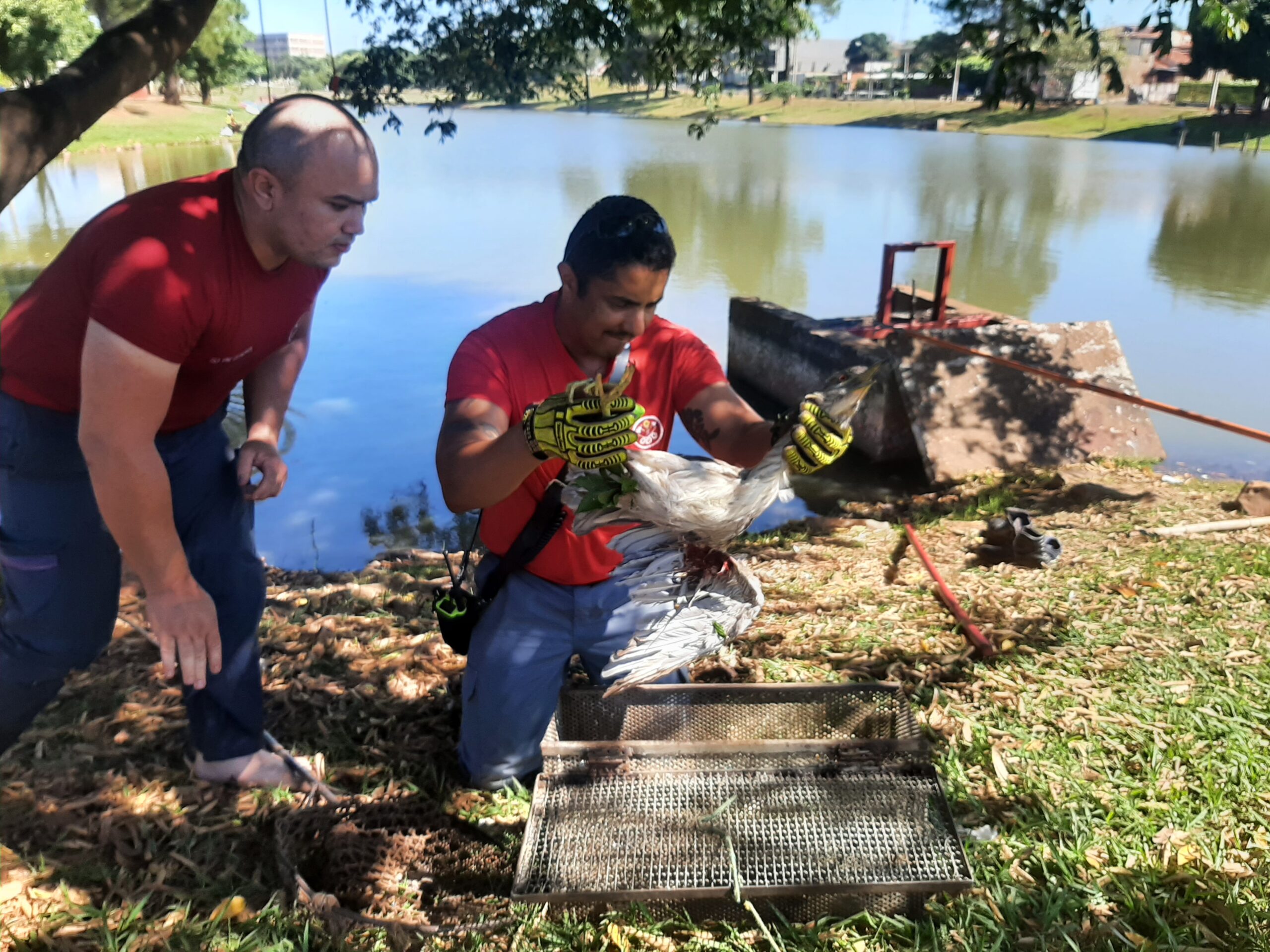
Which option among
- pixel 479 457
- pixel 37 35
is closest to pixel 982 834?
pixel 479 457

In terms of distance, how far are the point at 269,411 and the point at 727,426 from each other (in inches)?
62.9

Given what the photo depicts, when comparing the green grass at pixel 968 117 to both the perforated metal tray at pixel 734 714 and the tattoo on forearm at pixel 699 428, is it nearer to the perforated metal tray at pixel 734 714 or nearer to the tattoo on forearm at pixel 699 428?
the tattoo on forearm at pixel 699 428

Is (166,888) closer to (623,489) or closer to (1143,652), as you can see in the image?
(623,489)

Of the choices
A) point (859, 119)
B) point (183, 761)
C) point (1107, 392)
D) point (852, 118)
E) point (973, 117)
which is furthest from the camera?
point (852, 118)

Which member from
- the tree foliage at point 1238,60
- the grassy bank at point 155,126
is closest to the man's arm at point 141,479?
the tree foliage at point 1238,60

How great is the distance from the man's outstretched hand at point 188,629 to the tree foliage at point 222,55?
72.9 feet

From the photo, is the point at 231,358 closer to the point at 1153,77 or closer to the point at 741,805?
the point at 741,805

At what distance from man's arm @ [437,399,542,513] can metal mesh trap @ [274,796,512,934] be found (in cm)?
113

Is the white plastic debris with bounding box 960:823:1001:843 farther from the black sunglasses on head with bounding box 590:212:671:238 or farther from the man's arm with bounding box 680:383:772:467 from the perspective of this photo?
the black sunglasses on head with bounding box 590:212:671:238

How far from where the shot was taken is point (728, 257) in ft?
65.7

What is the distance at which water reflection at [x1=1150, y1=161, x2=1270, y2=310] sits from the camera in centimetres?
1688

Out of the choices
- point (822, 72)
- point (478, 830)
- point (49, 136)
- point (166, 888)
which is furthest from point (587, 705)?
point (822, 72)

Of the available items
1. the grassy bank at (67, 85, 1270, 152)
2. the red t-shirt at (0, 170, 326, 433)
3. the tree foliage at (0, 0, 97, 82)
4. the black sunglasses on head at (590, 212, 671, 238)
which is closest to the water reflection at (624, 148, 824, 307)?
the grassy bank at (67, 85, 1270, 152)

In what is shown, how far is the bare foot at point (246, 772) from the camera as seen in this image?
124 inches
